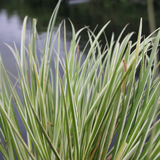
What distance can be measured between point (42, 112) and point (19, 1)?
Result: 416 cm

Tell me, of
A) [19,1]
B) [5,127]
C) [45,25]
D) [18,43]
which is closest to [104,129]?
[5,127]

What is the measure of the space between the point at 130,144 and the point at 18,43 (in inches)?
49.4

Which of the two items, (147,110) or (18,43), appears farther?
(18,43)

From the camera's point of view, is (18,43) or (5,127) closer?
(5,127)

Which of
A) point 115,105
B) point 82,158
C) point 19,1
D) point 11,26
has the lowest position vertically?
point 82,158

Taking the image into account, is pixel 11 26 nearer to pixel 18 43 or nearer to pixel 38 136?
pixel 18 43

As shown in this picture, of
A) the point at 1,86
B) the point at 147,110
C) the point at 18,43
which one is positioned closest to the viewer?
the point at 147,110

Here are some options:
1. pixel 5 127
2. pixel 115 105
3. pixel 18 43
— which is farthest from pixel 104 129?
pixel 18 43

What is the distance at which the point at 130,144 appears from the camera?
1.02 feet

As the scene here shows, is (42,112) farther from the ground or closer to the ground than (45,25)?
closer to the ground

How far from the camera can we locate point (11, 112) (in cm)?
40

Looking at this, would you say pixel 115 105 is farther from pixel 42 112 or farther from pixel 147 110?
pixel 42 112

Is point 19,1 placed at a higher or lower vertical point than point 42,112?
higher

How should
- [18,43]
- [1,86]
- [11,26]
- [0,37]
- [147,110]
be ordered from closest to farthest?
[147,110] → [1,86] → [18,43] → [0,37] → [11,26]
